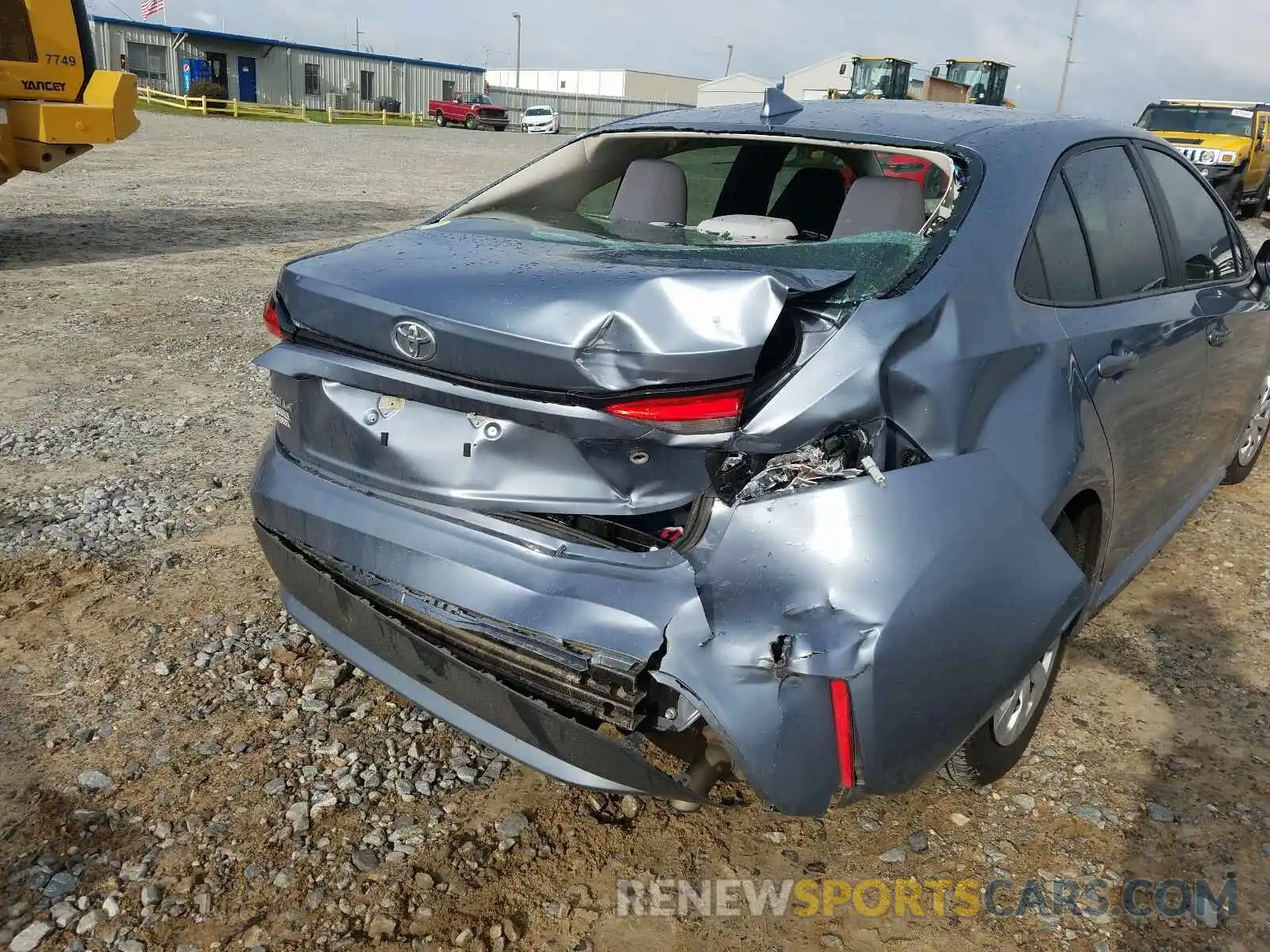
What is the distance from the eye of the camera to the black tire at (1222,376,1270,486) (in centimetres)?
471

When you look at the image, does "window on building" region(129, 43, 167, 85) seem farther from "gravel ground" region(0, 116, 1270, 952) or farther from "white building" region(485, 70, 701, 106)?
"gravel ground" region(0, 116, 1270, 952)

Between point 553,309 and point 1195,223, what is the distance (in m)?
2.69

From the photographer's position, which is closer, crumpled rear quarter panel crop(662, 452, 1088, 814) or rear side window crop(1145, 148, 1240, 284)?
crumpled rear quarter panel crop(662, 452, 1088, 814)

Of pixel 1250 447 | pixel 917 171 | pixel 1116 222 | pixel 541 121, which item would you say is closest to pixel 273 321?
pixel 917 171

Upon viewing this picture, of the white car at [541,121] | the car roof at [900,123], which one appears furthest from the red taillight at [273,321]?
the white car at [541,121]

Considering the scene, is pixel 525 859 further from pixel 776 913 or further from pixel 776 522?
pixel 776 522

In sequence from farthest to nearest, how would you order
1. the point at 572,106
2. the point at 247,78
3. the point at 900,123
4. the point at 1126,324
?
the point at 572,106
the point at 247,78
the point at 900,123
the point at 1126,324

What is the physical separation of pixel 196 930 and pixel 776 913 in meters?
1.24

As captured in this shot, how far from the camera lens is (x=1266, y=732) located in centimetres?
298

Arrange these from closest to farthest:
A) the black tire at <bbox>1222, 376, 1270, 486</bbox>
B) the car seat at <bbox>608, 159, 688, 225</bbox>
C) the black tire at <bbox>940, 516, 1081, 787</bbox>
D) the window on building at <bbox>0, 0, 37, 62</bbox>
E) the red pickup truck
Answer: the black tire at <bbox>940, 516, 1081, 787</bbox>
the car seat at <bbox>608, 159, 688, 225</bbox>
the black tire at <bbox>1222, 376, 1270, 486</bbox>
the window on building at <bbox>0, 0, 37, 62</bbox>
the red pickup truck

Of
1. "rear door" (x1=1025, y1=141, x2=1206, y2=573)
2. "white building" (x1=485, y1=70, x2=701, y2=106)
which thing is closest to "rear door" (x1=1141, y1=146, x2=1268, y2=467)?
"rear door" (x1=1025, y1=141, x2=1206, y2=573)

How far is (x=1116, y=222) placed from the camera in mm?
2994

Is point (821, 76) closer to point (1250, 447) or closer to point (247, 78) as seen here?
point (247, 78)

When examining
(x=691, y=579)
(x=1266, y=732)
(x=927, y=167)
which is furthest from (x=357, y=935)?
(x=1266, y=732)
